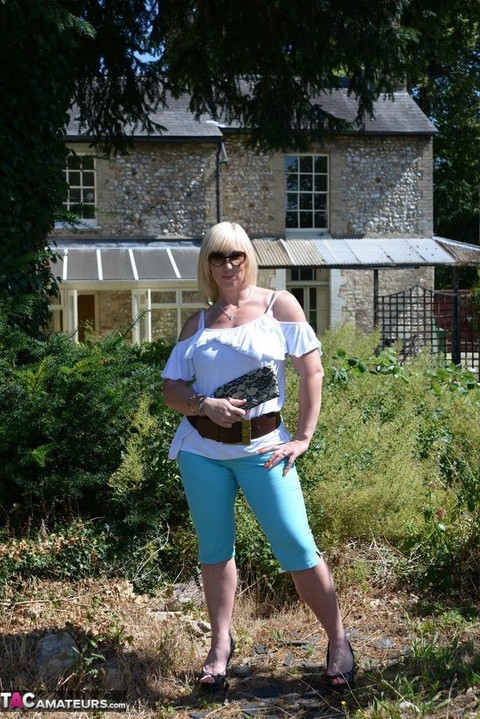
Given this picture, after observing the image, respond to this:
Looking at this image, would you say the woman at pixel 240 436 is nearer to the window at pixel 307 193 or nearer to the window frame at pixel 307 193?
the window frame at pixel 307 193

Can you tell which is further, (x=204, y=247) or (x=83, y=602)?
(x=83, y=602)

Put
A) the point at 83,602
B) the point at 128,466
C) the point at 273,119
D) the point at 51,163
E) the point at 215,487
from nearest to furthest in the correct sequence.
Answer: the point at 215,487, the point at 83,602, the point at 128,466, the point at 51,163, the point at 273,119

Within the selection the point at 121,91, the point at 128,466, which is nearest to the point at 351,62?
the point at 121,91

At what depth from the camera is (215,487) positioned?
11.3 ft

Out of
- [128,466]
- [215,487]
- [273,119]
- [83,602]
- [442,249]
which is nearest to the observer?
[215,487]

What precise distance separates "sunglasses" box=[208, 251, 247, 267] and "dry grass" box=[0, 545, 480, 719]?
1719mm

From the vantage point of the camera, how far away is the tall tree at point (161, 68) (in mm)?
6328

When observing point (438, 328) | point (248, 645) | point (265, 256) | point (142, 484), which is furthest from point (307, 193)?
point (248, 645)

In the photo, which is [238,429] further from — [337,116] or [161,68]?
[337,116]

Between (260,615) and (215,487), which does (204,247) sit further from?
(260,615)

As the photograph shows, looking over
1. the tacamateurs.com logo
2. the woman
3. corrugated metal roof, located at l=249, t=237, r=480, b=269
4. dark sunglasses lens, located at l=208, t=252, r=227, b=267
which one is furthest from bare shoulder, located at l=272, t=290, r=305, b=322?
corrugated metal roof, located at l=249, t=237, r=480, b=269

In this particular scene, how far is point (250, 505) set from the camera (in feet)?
11.3

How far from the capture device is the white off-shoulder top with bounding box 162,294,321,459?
3.38m

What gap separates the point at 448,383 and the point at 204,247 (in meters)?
5.21
